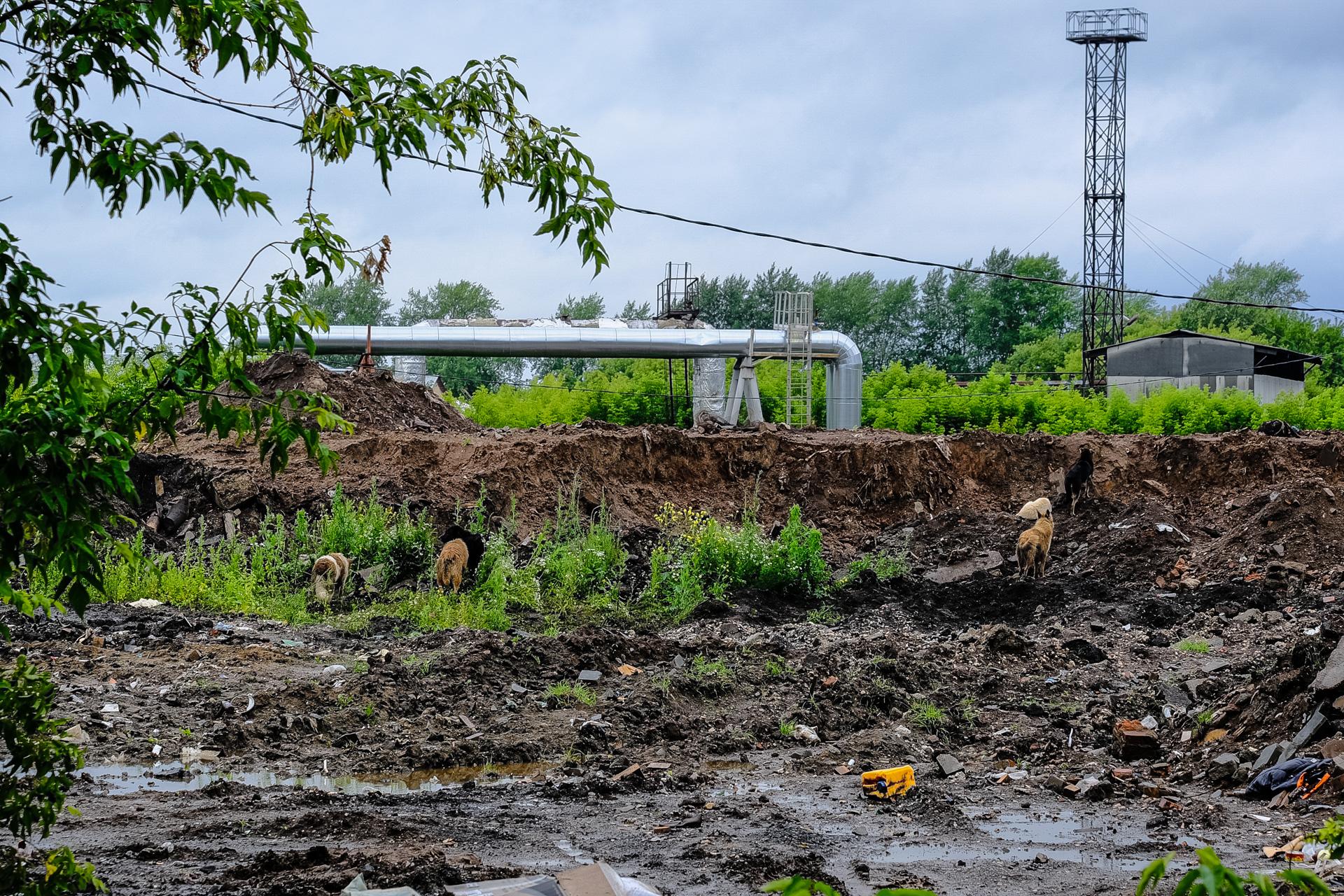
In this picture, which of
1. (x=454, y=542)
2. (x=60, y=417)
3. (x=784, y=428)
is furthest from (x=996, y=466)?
(x=60, y=417)

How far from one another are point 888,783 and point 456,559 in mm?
7274

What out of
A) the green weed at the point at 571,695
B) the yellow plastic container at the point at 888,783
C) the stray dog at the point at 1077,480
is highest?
the stray dog at the point at 1077,480

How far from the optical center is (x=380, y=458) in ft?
57.0

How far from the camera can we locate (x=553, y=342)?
971 inches

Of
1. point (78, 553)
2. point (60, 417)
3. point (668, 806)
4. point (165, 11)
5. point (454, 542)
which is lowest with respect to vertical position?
point (668, 806)

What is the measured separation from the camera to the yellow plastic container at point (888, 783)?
21.9 ft

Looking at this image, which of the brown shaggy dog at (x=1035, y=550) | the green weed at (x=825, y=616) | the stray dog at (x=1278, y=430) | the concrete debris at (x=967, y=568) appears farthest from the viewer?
the stray dog at (x=1278, y=430)

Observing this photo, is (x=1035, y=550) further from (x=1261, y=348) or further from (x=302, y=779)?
(x=1261, y=348)

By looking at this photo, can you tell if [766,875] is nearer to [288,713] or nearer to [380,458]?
[288,713]

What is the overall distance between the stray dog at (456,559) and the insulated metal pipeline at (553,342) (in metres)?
11.6

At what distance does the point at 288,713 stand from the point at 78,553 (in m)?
5.76

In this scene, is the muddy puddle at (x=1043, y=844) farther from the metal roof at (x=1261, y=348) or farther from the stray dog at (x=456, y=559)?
the metal roof at (x=1261, y=348)

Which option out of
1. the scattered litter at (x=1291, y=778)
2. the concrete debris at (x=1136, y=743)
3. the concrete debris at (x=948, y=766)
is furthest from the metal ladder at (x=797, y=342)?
the scattered litter at (x=1291, y=778)

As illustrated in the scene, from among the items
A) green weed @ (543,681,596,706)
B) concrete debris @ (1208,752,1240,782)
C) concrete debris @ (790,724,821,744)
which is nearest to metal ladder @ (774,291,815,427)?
green weed @ (543,681,596,706)
